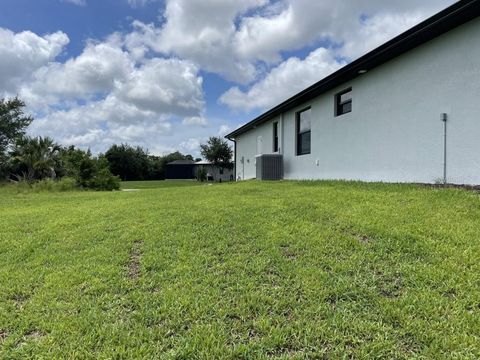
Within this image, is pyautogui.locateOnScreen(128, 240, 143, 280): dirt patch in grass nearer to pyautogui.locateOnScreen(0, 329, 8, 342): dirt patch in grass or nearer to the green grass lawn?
the green grass lawn

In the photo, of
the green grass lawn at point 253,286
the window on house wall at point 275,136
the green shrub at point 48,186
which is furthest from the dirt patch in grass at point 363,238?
the green shrub at point 48,186

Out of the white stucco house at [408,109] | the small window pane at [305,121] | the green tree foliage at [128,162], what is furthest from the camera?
the green tree foliage at [128,162]

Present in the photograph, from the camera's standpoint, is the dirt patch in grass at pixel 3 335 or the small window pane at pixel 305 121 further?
the small window pane at pixel 305 121

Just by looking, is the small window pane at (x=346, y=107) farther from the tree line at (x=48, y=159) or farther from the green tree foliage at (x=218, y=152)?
the green tree foliage at (x=218, y=152)

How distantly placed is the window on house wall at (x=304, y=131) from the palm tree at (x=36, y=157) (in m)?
14.0

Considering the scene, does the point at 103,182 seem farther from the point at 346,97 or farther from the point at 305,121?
the point at 346,97

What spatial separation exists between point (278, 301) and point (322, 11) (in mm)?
9370

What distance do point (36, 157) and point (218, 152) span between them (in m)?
21.1

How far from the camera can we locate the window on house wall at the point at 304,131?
1335 centimetres

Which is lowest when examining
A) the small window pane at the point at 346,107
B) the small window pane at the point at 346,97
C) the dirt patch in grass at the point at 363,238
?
the dirt patch in grass at the point at 363,238

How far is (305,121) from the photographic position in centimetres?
1377

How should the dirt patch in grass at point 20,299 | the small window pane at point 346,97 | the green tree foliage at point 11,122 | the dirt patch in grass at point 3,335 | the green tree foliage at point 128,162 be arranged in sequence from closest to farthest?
1. the dirt patch in grass at point 3,335
2. the dirt patch in grass at point 20,299
3. the small window pane at point 346,97
4. the green tree foliage at point 11,122
5. the green tree foliage at point 128,162

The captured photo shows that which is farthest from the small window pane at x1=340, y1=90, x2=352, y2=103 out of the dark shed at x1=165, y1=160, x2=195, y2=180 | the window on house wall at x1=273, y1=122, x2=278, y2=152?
the dark shed at x1=165, y1=160, x2=195, y2=180

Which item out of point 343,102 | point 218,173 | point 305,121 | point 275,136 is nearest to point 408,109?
point 343,102
